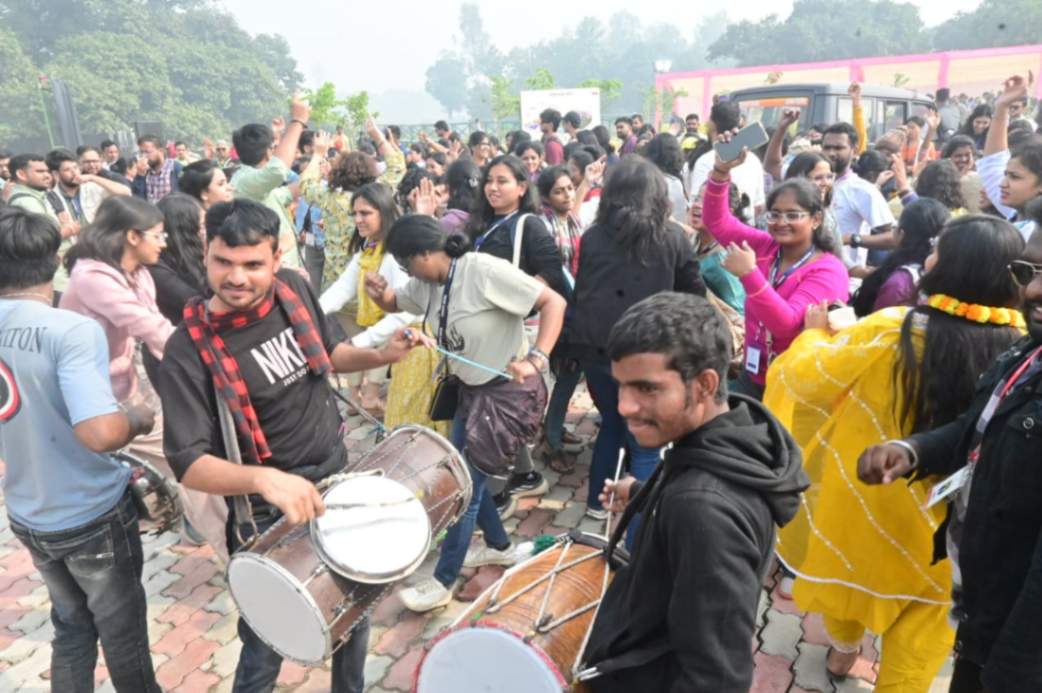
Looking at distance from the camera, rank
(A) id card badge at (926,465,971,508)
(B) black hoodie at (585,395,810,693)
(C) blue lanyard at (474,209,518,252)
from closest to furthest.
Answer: (B) black hoodie at (585,395,810,693) → (A) id card badge at (926,465,971,508) → (C) blue lanyard at (474,209,518,252)

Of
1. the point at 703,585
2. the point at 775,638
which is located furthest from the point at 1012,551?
the point at 775,638

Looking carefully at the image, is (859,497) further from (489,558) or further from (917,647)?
(489,558)

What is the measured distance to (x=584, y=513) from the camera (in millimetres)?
4223

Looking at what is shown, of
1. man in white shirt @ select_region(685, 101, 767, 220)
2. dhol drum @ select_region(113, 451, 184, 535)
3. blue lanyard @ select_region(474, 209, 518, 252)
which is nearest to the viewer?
dhol drum @ select_region(113, 451, 184, 535)

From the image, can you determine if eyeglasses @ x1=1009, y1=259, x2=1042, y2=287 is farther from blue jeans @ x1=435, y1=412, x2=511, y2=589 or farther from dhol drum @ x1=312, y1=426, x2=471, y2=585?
blue jeans @ x1=435, y1=412, x2=511, y2=589

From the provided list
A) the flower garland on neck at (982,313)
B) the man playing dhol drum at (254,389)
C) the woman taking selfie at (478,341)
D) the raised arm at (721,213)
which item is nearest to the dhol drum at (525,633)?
the man playing dhol drum at (254,389)

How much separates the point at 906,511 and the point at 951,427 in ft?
1.32

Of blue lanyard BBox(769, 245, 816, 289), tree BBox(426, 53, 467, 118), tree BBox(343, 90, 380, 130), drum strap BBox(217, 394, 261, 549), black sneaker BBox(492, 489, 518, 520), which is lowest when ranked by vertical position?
black sneaker BBox(492, 489, 518, 520)

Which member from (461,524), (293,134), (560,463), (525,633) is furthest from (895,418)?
(293,134)

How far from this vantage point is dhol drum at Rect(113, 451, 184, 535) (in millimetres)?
2549

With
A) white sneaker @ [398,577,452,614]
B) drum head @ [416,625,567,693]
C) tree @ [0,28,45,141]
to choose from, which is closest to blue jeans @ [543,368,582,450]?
white sneaker @ [398,577,452,614]

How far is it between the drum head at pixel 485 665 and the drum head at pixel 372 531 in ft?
1.12

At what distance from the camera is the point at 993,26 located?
4853 cm

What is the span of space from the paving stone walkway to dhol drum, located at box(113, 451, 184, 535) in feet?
3.03
